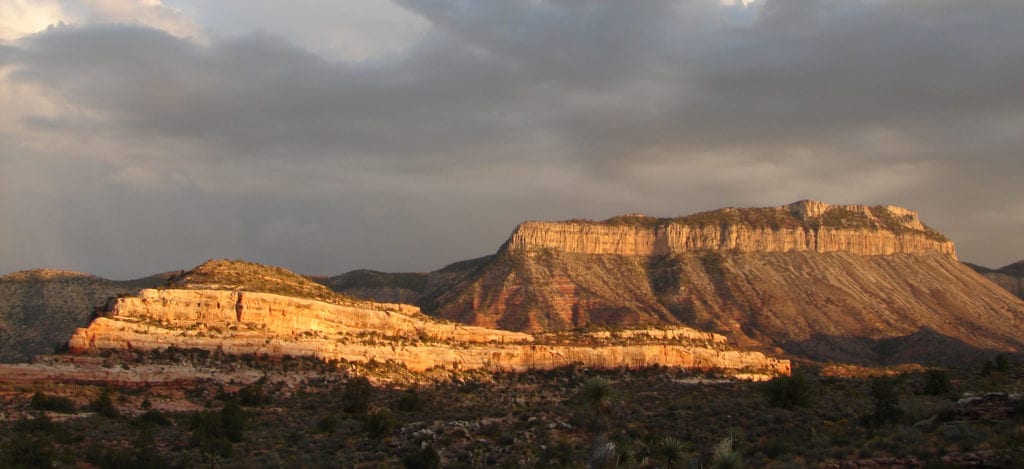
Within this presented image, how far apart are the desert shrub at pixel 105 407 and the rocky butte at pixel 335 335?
932cm

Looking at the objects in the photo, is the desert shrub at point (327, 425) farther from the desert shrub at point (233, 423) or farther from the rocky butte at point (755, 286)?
the rocky butte at point (755, 286)

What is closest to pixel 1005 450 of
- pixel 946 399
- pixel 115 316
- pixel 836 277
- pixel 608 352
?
pixel 946 399

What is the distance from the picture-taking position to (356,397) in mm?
59438

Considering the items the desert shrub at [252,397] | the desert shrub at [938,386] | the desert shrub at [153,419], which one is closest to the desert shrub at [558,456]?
the desert shrub at [153,419]

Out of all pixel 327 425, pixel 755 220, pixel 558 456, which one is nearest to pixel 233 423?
pixel 327 425

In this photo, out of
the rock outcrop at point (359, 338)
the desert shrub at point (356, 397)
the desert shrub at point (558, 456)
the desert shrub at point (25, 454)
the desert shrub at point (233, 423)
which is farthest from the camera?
the rock outcrop at point (359, 338)

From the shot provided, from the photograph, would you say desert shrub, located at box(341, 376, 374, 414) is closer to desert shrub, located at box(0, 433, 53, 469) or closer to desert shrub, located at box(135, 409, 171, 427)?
desert shrub, located at box(135, 409, 171, 427)

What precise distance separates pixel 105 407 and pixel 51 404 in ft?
8.66

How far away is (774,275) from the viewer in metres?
171

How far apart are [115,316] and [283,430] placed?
68.0ft

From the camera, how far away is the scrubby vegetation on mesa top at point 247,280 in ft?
251

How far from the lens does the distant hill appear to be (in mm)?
102250

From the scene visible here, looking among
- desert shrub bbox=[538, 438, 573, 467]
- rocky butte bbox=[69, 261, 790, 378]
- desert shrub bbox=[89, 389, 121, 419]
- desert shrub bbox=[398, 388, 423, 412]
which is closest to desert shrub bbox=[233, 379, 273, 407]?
desert shrub bbox=[89, 389, 121, 419]

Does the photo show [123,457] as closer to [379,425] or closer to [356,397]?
[379,425]
